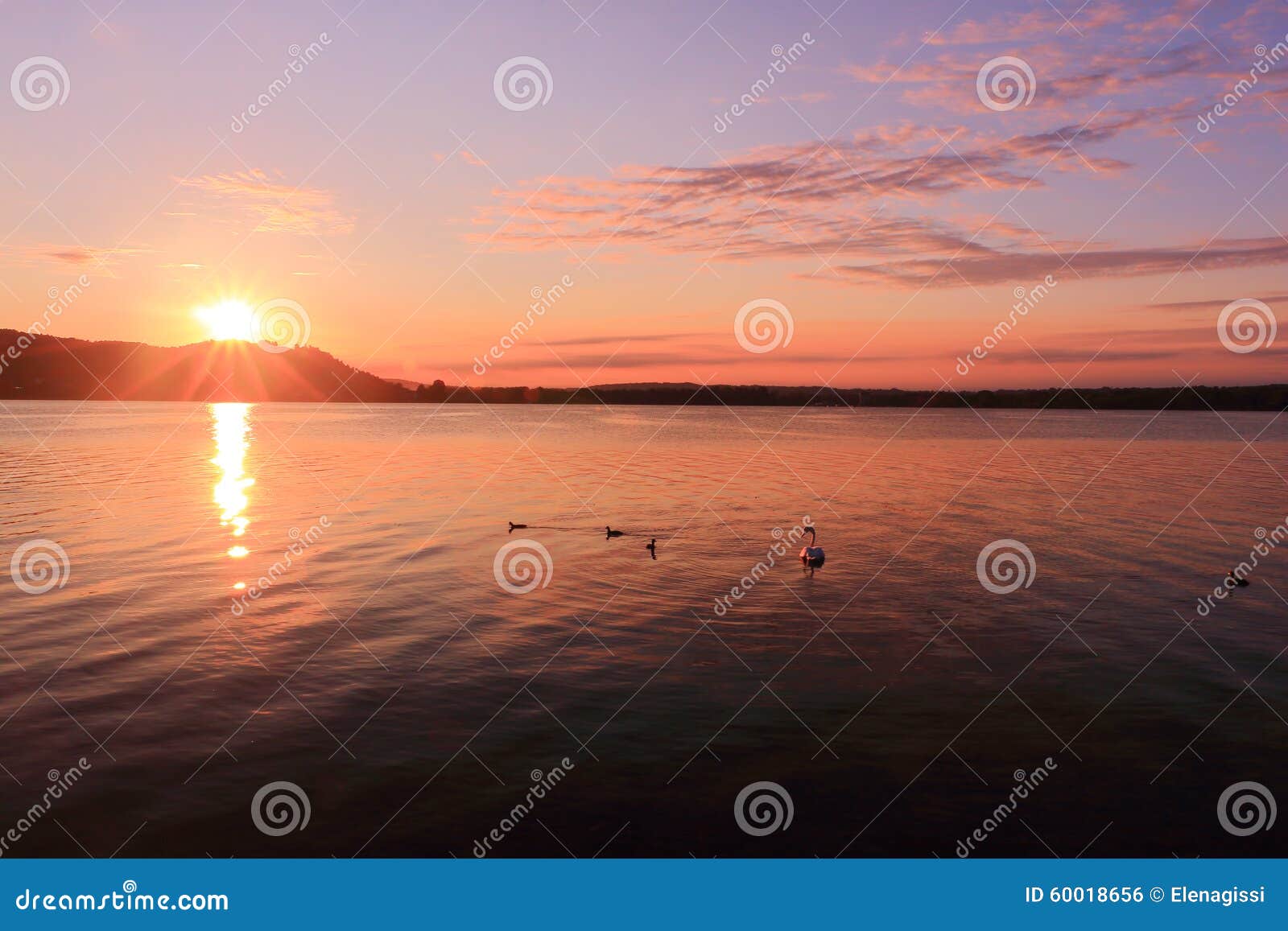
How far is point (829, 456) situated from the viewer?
81.0 meters

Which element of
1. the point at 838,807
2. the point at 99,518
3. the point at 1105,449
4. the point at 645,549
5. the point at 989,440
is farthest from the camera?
the point at 989,440

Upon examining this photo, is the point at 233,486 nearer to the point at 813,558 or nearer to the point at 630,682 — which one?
the point at 813,558

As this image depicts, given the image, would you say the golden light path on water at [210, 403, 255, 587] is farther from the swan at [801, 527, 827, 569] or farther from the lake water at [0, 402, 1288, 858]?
the swan at [801, 527, 827, 569]

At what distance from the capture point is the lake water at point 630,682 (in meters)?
11.9

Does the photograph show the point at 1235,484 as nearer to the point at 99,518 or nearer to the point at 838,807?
the point at 838,807

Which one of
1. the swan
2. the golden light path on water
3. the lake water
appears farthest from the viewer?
the golden light path on water

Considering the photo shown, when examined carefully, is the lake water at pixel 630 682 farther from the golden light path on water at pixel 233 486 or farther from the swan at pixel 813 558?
the golden light path on water at pixel 233 486

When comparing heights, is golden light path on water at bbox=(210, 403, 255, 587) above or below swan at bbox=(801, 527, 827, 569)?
above

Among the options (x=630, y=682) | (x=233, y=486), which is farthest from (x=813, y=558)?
(x=233, y=486)

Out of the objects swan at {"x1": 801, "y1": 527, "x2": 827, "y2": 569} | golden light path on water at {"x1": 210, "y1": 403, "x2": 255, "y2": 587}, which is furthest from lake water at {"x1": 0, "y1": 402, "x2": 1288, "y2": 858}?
golden light path on water at {"x1": 210, "y1": 403, "x2": 255, "y2": 587}

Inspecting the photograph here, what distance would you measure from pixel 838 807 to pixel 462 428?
123m

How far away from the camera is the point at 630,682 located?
17.3 m

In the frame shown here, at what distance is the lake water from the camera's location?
39.0 feet

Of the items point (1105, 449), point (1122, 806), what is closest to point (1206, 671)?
point (1122, 806)
